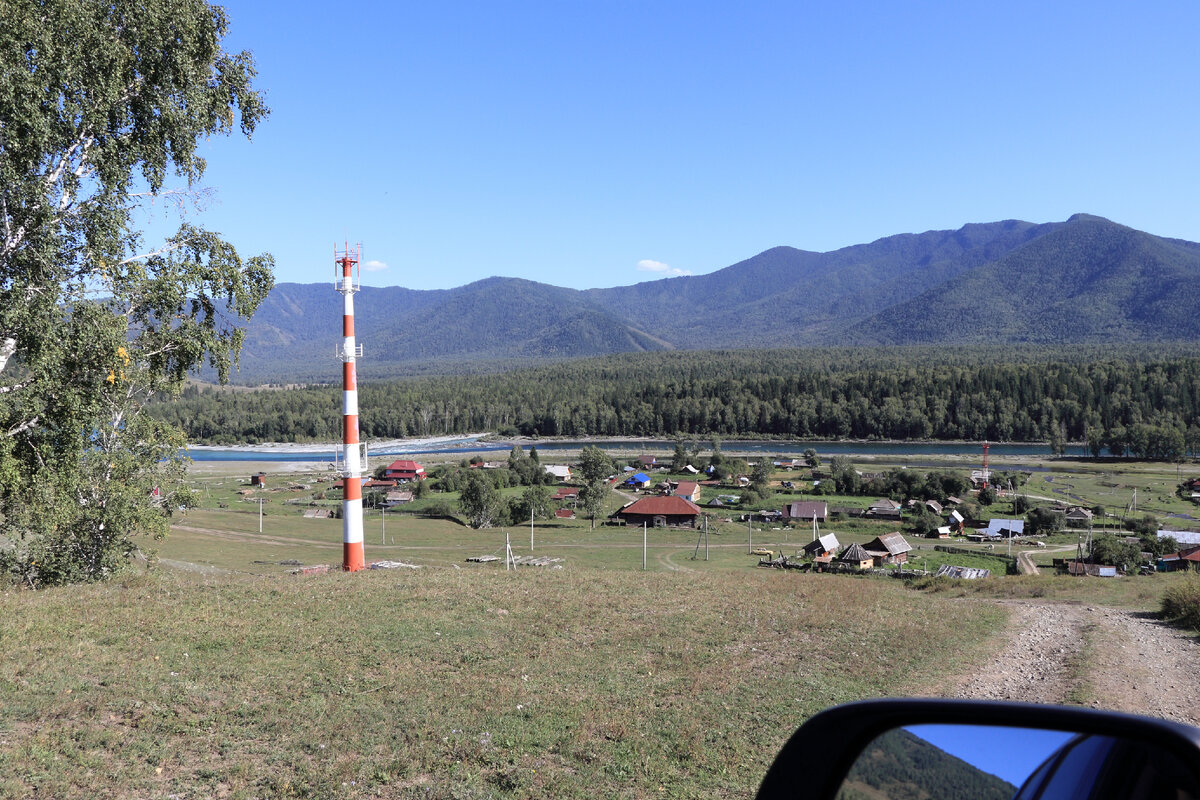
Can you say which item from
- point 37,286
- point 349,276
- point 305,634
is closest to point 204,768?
point 305,634

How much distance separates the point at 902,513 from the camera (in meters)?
52.5

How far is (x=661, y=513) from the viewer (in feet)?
166

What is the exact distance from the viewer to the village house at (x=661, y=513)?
50.2m

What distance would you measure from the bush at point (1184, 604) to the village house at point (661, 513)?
119 ft

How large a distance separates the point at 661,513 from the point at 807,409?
6984cm

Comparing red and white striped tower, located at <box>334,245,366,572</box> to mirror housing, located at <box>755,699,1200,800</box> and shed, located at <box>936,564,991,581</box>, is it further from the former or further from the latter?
shed, located at <box>936,564,991,581</box>

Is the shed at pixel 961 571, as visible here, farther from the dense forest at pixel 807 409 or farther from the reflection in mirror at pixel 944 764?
the dense forest at pixel 807 409

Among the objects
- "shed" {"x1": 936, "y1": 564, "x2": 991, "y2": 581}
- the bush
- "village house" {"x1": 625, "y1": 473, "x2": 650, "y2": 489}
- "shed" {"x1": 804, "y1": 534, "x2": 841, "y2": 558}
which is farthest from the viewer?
"village house" {"x1": 625, "y1": 473, "x2": 650, "y2": 489}

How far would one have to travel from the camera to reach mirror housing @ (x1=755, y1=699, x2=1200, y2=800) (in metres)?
1.52

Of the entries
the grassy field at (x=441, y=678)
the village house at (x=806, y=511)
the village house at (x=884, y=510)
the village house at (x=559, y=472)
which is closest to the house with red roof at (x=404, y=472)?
the village house at (x=559, y=472)

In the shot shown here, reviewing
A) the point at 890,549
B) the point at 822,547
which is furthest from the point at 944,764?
the point at 890,549

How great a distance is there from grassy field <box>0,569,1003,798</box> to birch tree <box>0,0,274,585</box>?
232 cm

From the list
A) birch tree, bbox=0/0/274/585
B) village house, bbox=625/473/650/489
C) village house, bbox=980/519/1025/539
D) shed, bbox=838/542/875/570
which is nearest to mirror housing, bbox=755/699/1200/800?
birch tree, bbox=0/0/274/585

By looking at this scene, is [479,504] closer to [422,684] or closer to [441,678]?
[441,678]
